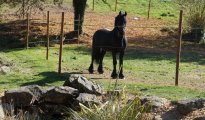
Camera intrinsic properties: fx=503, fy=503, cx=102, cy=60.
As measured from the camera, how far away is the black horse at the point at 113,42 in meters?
15.2

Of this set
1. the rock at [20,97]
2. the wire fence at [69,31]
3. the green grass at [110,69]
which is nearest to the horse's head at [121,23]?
the green grass at [110,69]

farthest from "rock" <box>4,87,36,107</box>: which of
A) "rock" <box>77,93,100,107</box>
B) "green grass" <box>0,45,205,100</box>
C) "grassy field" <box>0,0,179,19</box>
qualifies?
"grassy field" <box>0,0,179,19</box>

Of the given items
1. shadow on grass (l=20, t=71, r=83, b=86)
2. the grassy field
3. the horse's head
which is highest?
the grassy field

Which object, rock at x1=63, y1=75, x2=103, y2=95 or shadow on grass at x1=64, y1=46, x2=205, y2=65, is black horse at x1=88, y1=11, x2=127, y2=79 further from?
shadow on grass at x1=64, y1=46, x2=205, y2=65

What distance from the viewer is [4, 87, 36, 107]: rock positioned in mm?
11195

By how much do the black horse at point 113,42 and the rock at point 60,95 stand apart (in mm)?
4046

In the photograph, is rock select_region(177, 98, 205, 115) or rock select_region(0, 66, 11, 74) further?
rock select_region(0, 66, 11, 74)

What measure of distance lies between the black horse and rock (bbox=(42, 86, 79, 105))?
159 inches

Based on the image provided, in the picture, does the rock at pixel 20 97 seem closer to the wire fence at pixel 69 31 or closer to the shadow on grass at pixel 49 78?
the shadow on grass at pixel 49 78

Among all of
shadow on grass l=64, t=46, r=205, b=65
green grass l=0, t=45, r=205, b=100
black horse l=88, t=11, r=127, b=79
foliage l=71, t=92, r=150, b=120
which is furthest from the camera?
shadow on grass l=64, t=46, r=205, b=65

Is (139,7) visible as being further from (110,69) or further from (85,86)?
(85,86)

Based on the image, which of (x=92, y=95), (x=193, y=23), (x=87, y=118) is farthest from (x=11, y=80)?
(x=193, y=23)

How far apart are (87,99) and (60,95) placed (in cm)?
90

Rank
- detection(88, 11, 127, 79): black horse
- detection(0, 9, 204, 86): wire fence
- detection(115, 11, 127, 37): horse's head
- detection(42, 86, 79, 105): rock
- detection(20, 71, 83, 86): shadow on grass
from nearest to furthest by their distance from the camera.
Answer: detection(42, 86, 79, 105): rock
detection(20, 71, 83, 86): shadow on grass
detection(115, 11, 127, 37): horse's head
detection(88, 11, 127, 79): black horse
detection(0, 9, 204, 86): wire fence
